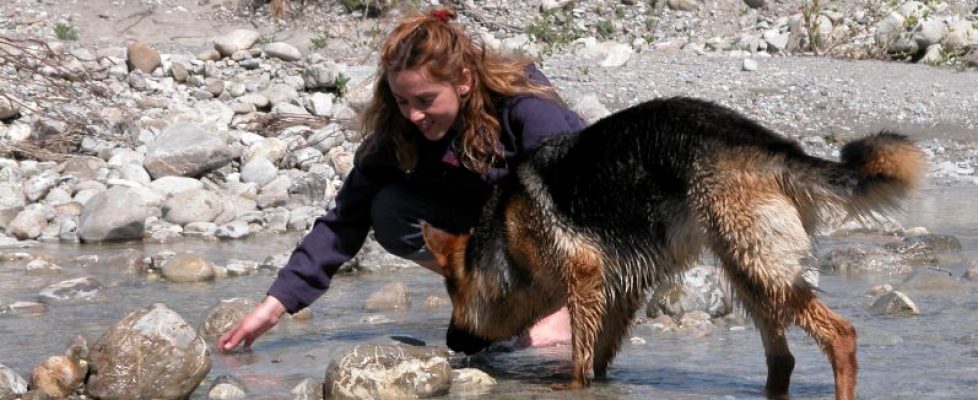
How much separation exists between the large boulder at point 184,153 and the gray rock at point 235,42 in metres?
3.15

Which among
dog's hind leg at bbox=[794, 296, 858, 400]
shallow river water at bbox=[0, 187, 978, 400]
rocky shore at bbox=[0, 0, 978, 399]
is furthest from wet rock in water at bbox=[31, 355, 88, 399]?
dog's hind leg at bbox=[794, 296, 858, 400]

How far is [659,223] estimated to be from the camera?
4629 mm

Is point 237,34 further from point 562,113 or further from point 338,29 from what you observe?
point 562,113

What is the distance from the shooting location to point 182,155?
9656mm

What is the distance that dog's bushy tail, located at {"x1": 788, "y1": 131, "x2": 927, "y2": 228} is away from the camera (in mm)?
4223

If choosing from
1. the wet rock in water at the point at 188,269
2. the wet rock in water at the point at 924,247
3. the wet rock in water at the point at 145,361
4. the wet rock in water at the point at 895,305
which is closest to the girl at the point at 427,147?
the wet rock in water at the point at 145,361

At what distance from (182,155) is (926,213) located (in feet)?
16.8

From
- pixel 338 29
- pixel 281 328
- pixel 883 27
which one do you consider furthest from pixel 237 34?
pixel 281 328

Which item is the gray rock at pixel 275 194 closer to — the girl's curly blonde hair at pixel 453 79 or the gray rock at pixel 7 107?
the gray rock at pixel 7 107

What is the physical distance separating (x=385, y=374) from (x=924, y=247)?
389 cm

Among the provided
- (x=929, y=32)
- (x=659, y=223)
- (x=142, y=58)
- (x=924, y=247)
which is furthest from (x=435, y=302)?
(x=929, y=32)

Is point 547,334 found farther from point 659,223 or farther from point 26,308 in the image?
point 26,308

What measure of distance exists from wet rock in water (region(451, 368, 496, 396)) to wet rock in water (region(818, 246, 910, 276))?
2.75 meters

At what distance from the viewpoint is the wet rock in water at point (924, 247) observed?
7.35m
